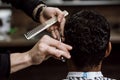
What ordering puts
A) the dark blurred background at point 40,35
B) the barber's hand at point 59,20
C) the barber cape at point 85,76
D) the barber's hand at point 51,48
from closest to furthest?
the barber's hand at point 51,48, the barber cape at point 85,76, the barber's hand at point 59,20, the dark blurred background at point 40,35

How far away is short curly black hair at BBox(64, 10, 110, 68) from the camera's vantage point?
6.33ft

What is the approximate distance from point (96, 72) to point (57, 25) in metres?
0.33

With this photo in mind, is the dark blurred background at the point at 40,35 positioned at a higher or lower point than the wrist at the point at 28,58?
lower

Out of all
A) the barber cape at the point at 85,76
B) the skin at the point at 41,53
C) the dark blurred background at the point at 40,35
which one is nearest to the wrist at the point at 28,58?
the skin at the point at 41,53

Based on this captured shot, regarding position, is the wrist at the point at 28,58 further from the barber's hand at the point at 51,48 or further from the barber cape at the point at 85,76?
the barber cape at the point at 85,76

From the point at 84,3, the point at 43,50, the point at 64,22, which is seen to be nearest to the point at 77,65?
the point at 64,22

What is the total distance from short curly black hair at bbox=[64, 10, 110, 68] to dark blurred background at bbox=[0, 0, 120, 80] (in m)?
2.28

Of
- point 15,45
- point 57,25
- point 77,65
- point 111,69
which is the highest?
point 57,25

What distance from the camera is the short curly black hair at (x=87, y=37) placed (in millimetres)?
1929

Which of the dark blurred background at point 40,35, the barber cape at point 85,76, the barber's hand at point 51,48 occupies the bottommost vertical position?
the dark blurred background at point 40,35

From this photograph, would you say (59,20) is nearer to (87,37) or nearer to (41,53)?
(87,37)

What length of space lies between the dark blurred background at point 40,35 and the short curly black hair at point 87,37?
228 centimetres

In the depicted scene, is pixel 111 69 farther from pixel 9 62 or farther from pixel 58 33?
pixel 9 62

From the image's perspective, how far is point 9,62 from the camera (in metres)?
1.73
